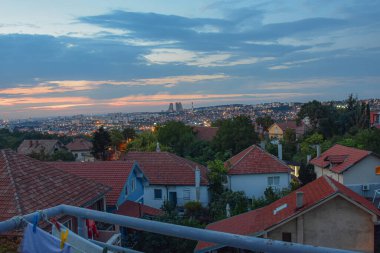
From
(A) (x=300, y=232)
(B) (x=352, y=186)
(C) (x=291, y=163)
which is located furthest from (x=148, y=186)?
(C) (x=291, y=163)

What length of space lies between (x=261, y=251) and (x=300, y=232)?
52.8 ft

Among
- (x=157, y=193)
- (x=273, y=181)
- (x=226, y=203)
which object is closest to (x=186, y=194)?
(x=157, y=193)

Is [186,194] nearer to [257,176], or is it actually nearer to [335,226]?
[257,176]

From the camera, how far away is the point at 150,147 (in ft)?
150

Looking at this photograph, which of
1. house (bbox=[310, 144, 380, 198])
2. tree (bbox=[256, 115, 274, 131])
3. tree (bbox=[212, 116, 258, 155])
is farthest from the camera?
tree (bbox=[256, 115, 274, 131])

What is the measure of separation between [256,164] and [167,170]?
7.04 metres

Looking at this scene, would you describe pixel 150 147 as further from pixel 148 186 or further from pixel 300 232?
pixel 300 232

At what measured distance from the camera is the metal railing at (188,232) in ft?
7.27

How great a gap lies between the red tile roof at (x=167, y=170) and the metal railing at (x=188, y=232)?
26077 millimetres

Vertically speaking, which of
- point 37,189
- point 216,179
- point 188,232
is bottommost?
point 216,179

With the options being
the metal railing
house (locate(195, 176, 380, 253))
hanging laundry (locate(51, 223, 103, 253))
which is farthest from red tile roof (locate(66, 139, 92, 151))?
hanging laundry (locate(51, 223, 103, 253))

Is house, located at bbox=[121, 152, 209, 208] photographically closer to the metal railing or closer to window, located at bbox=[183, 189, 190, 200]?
→ window, located at bbox=[183, 189, 190, 200]

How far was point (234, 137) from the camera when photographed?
46.6 meters

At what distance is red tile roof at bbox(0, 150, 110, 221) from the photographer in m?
12.5
